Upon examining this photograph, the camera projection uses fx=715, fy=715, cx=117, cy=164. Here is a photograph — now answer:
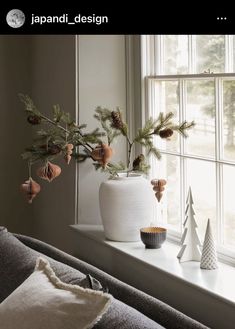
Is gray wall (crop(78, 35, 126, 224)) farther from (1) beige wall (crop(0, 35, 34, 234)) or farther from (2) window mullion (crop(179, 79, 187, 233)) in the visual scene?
(1) beige wall (crop(0, 35, 34, 234))

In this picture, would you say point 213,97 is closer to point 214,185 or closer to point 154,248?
point 214,185

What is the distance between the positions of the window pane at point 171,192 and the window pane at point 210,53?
42 centimetres

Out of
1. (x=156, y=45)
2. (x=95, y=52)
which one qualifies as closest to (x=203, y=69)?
(x=156, y=45)

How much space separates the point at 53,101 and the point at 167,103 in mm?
751

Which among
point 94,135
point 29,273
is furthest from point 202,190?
point 29,273

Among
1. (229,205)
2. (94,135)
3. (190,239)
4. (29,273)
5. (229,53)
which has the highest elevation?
(229,53)

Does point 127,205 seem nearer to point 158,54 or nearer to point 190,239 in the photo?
point 190,239

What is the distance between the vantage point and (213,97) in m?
2.56

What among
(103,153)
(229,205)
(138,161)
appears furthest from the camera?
(138,161)

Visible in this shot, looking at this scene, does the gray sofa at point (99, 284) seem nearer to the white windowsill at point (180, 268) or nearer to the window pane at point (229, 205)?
the white windowsill at point (180, 268)

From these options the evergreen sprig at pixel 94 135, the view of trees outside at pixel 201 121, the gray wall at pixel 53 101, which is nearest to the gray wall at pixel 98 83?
the gray wall at pixel 53 101

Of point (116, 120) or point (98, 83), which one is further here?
point (98, 83)

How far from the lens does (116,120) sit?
282 cm

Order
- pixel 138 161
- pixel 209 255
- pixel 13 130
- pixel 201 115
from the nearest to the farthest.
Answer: pixel 209 255
pixel 201 115
pixel 138 161
pixel 13 130
